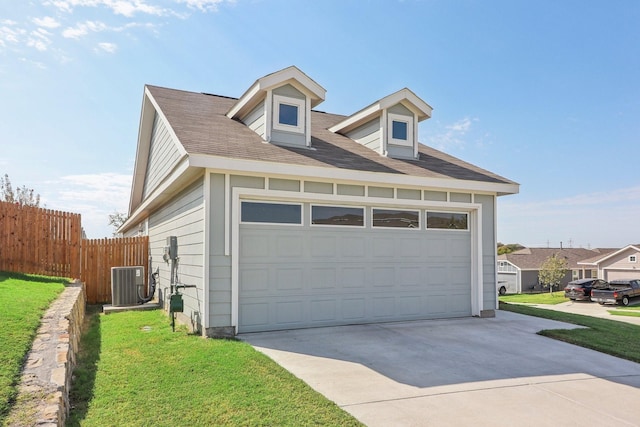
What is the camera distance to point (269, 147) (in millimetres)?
7961

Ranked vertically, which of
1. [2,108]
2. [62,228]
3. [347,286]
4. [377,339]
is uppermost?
[2,108]

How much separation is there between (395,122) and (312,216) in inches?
151

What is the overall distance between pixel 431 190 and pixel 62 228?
988 centimetres

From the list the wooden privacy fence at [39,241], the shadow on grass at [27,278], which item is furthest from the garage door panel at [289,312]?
the wooden privacy fence at [39,241]

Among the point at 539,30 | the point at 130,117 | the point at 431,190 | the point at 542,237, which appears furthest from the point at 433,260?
the point at 542,237

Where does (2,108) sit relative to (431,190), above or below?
above

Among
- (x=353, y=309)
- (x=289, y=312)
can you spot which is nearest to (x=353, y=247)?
(x=353, y=309)

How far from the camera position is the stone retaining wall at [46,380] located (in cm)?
283

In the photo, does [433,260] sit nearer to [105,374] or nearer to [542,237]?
[105,374]

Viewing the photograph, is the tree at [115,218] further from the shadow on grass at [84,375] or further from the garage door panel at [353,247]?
the garage door panel at [353,247]

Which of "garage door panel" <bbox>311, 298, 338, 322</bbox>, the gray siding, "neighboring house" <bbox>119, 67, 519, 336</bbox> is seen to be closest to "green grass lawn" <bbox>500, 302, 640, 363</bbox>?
"neighboring house" <bbox>119, 67, 519, 336</bbox>

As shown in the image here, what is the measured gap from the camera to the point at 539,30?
12.0 m

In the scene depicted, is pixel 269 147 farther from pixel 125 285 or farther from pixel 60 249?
pixel 60 249

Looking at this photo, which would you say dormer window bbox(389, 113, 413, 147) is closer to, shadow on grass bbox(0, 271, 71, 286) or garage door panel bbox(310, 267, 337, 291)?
garage door panel bbox(310, 267, 337, 291)
